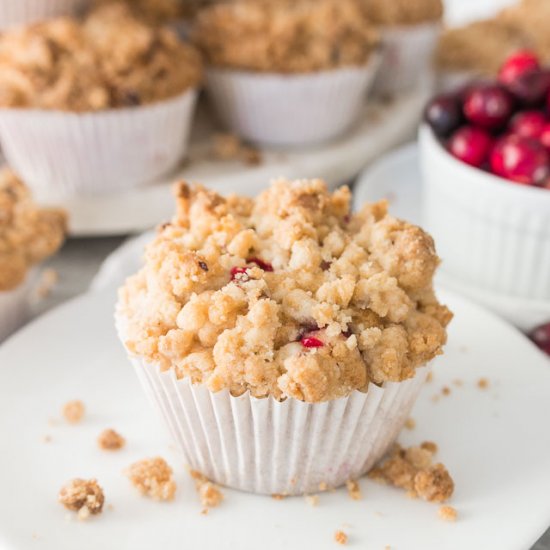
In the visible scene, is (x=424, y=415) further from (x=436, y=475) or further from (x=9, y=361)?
(x=9, y=361)

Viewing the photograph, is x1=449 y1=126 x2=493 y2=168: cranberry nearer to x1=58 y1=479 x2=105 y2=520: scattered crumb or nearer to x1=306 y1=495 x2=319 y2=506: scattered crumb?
x1=306 y1=495 x2=319 y2=506: scattered crumb

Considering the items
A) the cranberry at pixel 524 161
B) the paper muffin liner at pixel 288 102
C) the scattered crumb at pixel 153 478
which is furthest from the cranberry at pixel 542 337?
the paper muffin liner at pixel 288 102

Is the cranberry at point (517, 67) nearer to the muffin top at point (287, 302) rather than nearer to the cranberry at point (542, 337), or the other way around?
the cranberry at point (542, 337)

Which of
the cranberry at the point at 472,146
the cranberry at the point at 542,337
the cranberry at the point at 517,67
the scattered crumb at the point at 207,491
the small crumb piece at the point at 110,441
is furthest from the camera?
the cranberry at the point at 517,67

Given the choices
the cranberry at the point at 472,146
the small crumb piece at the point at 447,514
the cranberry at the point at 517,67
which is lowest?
the small crumb piece at the point at 447,514

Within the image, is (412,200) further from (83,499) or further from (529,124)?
(83,499)

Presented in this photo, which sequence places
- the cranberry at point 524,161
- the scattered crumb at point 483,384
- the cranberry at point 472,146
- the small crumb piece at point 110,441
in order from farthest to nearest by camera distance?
the cranberry at point 472,146 → the cranberry at point 524,161 → the scattered crumb at point 483,384 → the small crumb piece at point 110,441

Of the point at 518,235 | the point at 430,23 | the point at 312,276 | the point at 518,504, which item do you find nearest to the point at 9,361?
the point at 312,276

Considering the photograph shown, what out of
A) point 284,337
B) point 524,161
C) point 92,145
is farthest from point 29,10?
point 284,337

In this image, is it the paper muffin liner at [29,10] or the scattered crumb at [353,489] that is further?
the paper muffin liner at [29,10]
